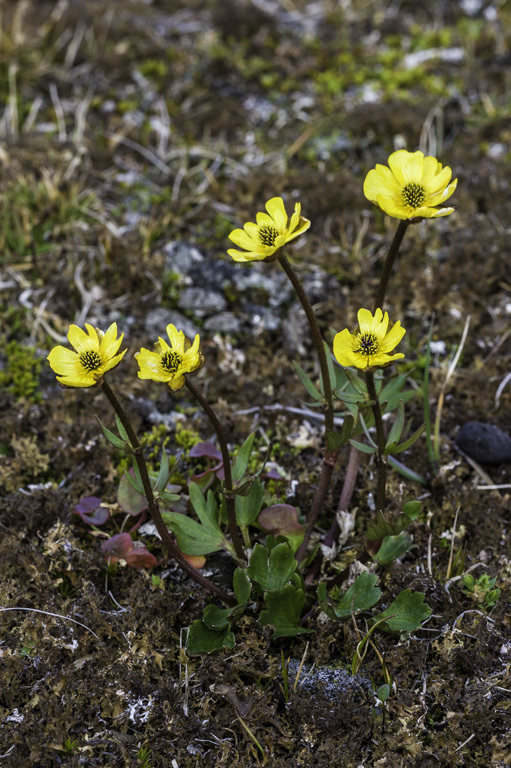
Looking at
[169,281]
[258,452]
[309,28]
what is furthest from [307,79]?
[258,452]

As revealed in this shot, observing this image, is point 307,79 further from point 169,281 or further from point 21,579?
point 21,579

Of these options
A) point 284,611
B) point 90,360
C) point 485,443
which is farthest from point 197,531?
point 485,443

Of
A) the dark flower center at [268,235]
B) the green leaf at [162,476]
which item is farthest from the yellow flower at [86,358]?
the dark flower center at [268,235]

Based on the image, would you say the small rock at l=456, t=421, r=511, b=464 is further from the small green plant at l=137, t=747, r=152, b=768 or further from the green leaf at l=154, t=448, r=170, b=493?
the small green plant at l=137, t=747, r=152, b=768

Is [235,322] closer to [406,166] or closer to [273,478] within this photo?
[273,478]

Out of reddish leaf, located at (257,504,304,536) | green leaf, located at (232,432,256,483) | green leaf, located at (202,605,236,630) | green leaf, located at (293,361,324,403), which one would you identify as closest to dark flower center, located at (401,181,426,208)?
green leaf, located at (293,361,324,403)
